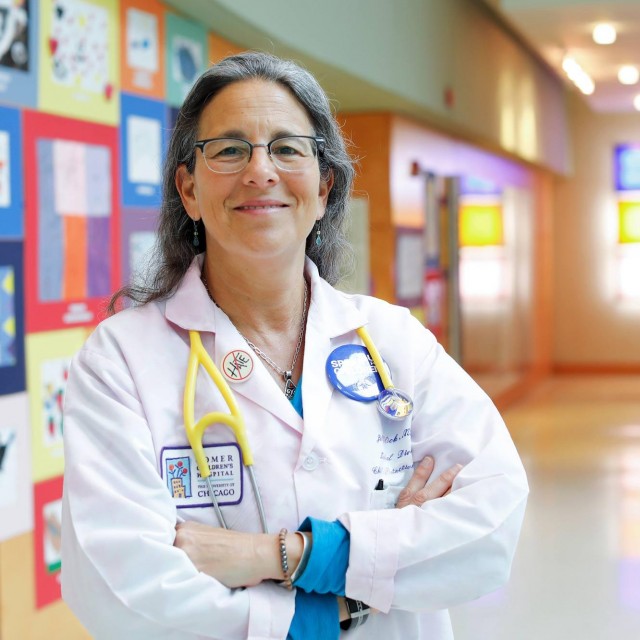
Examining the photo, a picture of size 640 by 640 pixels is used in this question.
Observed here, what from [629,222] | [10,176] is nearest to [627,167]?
[629,222]

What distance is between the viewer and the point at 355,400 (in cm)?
203

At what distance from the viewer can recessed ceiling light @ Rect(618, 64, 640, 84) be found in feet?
36.3

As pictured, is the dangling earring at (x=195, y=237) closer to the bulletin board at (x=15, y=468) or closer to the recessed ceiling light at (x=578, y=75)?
the bulletin board at (x=15, y=468)

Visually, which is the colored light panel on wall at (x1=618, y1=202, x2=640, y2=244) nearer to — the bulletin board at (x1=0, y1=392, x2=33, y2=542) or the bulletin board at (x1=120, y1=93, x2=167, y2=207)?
the bulletin board at (x1=120, y1=93, x2=167, y2=207)

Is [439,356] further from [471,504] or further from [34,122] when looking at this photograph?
[34,122]

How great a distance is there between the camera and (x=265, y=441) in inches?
75.4

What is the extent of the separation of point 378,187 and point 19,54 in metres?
4.89

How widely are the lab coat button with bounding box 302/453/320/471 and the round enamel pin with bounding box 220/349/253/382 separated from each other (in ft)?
0.62

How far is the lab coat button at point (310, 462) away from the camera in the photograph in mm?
1906

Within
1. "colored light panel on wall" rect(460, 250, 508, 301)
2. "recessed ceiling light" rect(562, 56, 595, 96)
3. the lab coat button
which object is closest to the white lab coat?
the lab coat button

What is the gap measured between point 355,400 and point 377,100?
6.10 metres

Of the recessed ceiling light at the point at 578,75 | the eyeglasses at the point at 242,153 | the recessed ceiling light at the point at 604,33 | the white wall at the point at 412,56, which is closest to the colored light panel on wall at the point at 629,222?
the white wall at the point at 412,56

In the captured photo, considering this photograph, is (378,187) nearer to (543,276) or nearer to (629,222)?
(543,276)

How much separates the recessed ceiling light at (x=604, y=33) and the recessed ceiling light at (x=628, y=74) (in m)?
1.45
